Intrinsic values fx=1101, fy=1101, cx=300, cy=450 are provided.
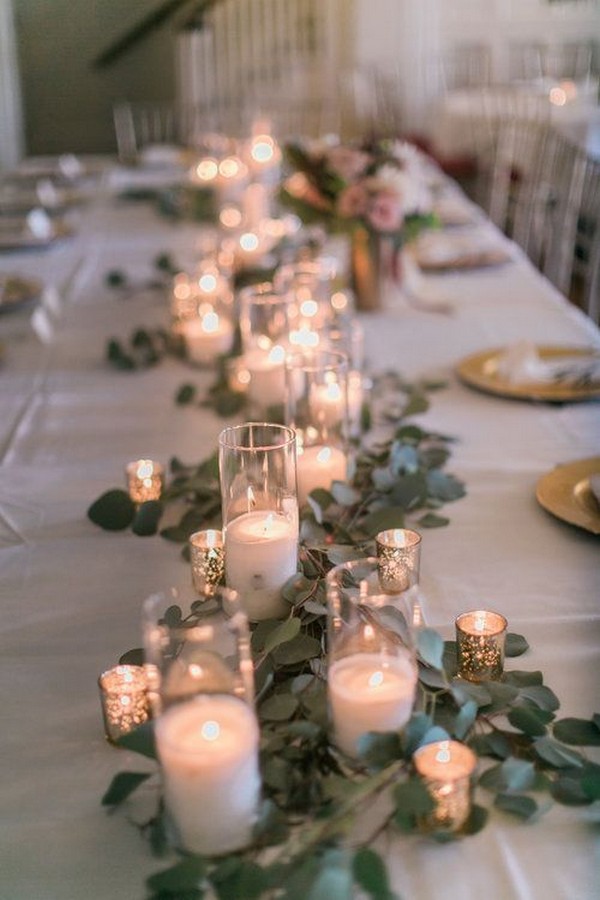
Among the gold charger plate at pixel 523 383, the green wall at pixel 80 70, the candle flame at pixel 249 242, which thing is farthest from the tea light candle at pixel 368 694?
the green wall at pixel 80 70

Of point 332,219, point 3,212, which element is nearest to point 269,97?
point 3,212

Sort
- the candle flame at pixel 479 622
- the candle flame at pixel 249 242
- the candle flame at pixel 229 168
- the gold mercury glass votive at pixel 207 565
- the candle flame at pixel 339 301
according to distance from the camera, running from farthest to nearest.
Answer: the candle flame at pixel 229 168 < the candle flame at pixel 249 242 < the candle flame at pixel 339 301 < the gold mercury glass votive at pixel 207 565 < the candle flame at pixel 479 622

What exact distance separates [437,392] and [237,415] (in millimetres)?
374

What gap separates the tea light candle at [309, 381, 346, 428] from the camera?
4.79 feet

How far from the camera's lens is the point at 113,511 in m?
1.45

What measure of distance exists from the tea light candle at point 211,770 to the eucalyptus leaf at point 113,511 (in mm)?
660

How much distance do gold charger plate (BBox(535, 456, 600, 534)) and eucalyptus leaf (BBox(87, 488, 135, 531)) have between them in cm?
55

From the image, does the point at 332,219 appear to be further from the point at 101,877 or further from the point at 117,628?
the point at 101,877

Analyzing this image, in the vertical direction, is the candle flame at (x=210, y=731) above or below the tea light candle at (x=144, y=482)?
above

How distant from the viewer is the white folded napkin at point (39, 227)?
3.35 m

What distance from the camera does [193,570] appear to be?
4.07 feet

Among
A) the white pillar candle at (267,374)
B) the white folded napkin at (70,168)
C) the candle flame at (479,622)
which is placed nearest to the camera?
the candle flame at (479,622)

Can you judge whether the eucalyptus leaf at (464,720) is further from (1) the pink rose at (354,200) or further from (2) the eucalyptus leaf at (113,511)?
(1) the pink rose at (354,200)

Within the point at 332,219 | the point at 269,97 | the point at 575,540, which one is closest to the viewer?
the point at 575,540
